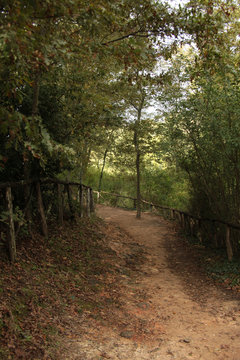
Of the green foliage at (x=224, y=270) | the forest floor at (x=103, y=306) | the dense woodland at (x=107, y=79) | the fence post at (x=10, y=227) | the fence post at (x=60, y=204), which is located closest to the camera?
the dense woodland at (x=107, y=79)

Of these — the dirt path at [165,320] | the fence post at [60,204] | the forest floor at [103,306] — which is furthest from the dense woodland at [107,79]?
the dirt path at [165,320]

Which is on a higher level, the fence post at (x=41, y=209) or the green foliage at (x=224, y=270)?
the fence post at (x=41, y=209)

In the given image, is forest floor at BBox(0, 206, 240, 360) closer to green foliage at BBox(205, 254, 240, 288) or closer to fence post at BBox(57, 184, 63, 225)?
green foliage at BBox(205, 254, 240, 288)

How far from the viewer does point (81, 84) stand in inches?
298

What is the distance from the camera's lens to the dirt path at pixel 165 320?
4.22m

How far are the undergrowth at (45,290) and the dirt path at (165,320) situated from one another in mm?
427

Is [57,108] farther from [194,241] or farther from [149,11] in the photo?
[194,241]

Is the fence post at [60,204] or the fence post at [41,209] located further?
the fence post at [60,204]

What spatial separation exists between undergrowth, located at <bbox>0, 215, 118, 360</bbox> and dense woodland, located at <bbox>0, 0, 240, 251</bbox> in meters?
1.08

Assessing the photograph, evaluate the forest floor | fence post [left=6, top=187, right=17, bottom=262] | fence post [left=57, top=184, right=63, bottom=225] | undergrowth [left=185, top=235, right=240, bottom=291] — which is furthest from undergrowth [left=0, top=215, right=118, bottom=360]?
undergrowth [left=185, top=235, right=240, bottom=291]

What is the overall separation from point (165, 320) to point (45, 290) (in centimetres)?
212

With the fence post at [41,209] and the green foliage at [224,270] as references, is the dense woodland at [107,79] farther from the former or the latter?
the green foliage at [224,270]

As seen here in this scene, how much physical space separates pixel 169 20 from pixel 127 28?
29.5 inches

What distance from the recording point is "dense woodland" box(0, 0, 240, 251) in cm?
354
